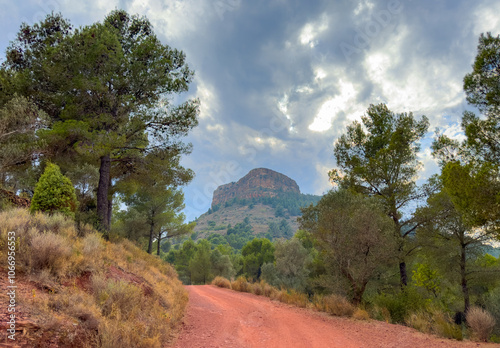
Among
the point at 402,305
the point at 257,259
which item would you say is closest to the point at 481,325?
→ the point at 402,305

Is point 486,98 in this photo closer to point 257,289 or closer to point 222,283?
point 257,289

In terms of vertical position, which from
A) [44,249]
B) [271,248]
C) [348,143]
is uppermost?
[348,143]

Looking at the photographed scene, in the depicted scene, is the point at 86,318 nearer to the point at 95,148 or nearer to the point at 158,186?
the point at 95,148

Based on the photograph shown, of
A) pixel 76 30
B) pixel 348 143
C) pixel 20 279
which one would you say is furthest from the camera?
pixel 348 143

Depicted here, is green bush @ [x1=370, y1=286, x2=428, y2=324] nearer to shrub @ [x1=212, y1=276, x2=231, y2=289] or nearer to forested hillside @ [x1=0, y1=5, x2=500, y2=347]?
forested hillside @ [x1=0, y1=5, x2=500, y2=347]

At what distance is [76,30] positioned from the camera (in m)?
11.0

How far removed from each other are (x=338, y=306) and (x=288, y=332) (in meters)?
3.15

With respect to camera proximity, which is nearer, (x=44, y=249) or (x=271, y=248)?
(x=44, y=249)

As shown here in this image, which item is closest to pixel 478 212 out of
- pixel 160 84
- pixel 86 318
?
pixel 86 318

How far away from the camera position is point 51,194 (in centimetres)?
896

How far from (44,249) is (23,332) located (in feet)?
8.09

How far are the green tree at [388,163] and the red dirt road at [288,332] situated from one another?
668 cm

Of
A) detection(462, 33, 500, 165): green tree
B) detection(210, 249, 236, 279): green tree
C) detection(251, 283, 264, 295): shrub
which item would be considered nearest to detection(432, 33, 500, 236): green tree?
detection(462, 33, 500, 165): green tree

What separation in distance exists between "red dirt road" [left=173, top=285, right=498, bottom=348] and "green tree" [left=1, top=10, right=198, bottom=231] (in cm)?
781
